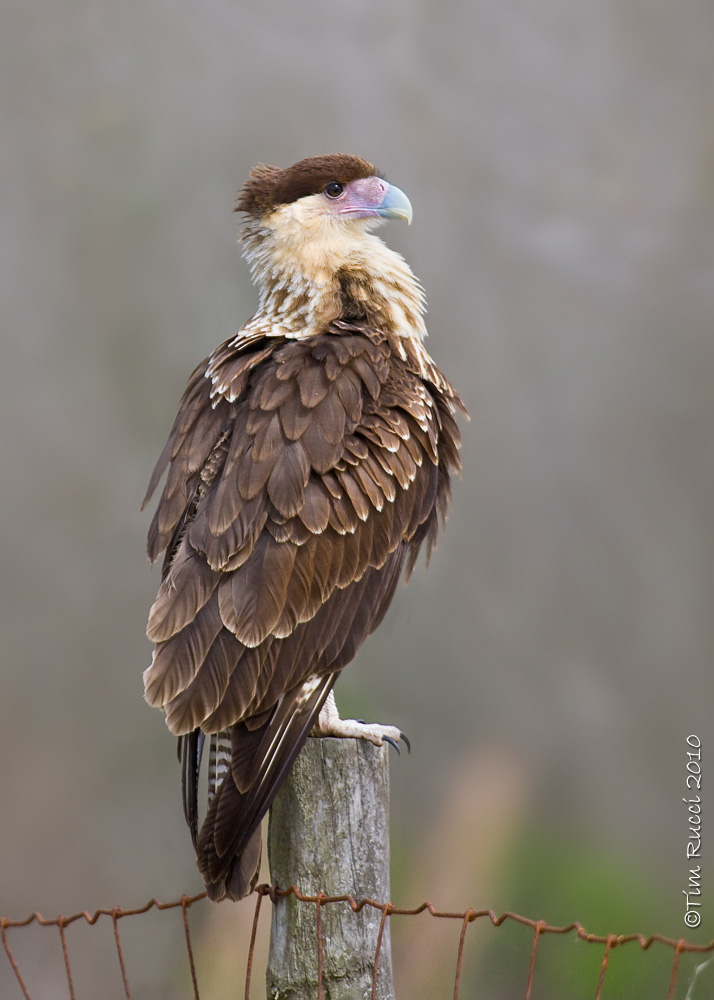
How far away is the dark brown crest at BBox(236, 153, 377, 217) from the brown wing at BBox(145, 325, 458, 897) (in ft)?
1.66

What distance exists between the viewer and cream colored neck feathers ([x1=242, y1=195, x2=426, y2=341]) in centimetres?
256

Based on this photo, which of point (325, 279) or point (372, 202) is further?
point (372, 202)

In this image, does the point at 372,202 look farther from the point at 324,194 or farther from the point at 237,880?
the point at 237,880

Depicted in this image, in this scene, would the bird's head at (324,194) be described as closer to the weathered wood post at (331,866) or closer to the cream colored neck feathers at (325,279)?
the cream colored neck feathers at (325,279)

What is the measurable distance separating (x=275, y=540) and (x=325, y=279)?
2.74 ft

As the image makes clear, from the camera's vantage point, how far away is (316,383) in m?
2.24

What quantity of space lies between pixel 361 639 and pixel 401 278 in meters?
0.98

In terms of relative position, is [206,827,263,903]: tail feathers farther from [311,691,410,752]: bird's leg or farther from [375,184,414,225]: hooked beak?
[375,184,414,225]: hooked beak

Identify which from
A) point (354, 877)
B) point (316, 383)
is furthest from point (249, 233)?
point (354, 877)

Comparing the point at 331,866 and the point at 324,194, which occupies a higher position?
the point at 324,194

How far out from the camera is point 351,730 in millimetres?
2121

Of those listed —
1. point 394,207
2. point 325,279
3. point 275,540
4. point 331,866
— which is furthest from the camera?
point 394,207

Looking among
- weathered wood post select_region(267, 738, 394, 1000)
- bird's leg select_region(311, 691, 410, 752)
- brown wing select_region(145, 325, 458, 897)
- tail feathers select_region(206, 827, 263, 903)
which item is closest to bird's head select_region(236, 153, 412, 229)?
brown wing select_region(145, 325, 458, 897)

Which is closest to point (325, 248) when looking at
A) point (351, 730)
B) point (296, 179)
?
point (296, 179)
